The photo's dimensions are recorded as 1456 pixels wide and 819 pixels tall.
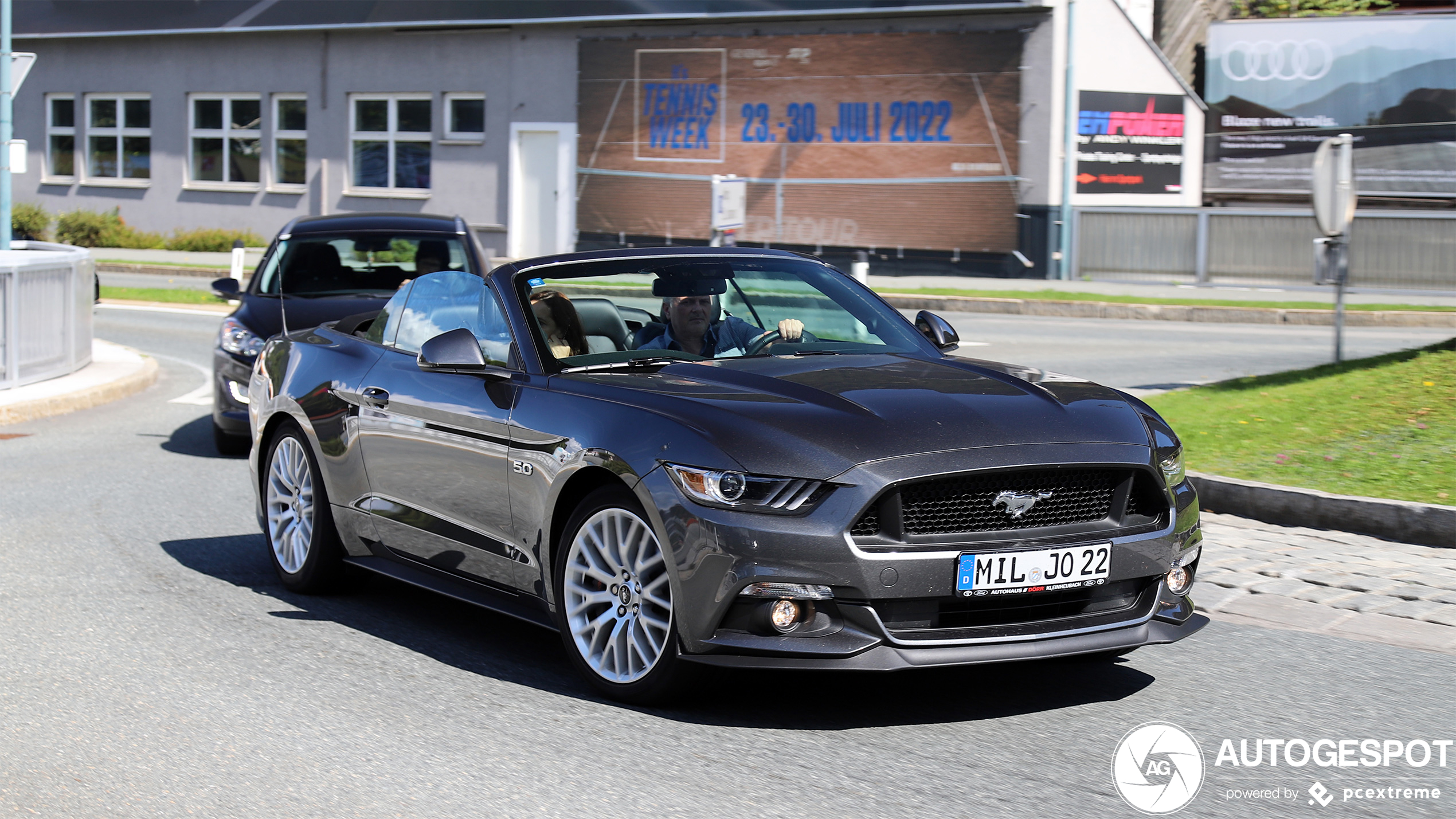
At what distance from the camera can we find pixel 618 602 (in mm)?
5020

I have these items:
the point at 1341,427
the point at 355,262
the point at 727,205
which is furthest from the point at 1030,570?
the point at 727,205

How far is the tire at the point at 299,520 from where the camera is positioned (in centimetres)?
675

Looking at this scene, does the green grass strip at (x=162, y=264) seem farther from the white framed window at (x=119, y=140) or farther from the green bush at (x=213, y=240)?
the white framed window at (x=119, y=140)

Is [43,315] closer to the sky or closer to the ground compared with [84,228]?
closer to the ground

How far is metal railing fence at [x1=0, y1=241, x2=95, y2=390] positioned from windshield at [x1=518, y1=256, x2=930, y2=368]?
9.39 metres

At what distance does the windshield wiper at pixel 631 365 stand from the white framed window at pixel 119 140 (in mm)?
37443

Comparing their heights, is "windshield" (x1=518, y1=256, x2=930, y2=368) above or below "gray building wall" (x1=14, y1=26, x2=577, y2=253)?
below

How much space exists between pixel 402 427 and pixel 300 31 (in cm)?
3361

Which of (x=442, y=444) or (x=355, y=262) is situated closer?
(x=442, y=444)

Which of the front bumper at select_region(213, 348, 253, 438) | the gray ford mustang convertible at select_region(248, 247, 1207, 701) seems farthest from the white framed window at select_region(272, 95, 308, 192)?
the gray ford mustang convertible at select_region(248, 247, 1207, 701)

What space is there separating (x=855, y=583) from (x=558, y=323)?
1.86 meters

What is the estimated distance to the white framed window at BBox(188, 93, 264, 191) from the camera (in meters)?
38.5

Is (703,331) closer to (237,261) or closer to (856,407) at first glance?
(856,407)

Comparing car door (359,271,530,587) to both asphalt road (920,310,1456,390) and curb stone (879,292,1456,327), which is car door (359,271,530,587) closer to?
asphalt road (920,310,1456,390)
